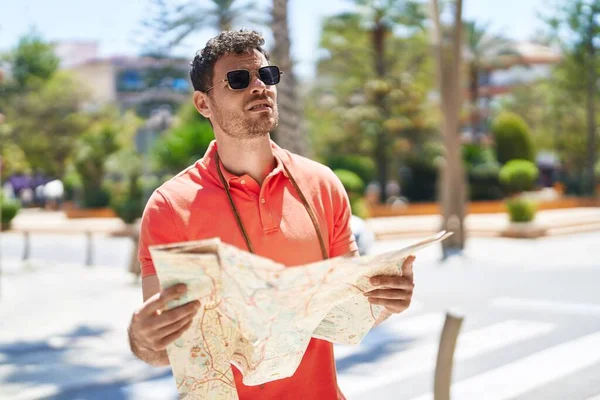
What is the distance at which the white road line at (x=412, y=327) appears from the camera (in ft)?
26.8

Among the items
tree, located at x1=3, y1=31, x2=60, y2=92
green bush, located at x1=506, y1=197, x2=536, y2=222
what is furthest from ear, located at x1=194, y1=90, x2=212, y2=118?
tree, located at x1=3, y1=31, x2=60, y2=92

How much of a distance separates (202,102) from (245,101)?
0.57ft

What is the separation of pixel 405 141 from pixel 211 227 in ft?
100

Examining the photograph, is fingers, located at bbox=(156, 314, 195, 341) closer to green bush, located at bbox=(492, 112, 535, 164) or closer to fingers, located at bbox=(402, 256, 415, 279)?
fingers, located at bbox=(402, 256, 415, 279)

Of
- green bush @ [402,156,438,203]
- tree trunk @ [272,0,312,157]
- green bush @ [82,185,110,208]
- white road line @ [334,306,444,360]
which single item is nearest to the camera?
white road line @ [334,306,444,360]

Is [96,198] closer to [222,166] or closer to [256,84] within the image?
[222,166]

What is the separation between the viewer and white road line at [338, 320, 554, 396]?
22.3 ft

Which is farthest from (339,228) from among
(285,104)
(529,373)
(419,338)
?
(285,104)

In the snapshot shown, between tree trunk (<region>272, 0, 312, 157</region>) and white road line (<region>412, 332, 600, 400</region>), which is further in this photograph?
tree trunk (<region>272, 0, 312, 157</region>)

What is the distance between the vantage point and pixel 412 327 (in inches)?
356

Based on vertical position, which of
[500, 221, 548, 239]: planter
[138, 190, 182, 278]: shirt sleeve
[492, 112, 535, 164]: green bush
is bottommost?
[500, 221, 548, 239]: planter

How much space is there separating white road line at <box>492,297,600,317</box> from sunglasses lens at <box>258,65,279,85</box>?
26.6 feet

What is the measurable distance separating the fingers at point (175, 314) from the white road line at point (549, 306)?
27.9 ft

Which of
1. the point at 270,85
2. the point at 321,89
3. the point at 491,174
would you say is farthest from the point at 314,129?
the point at 270,85
